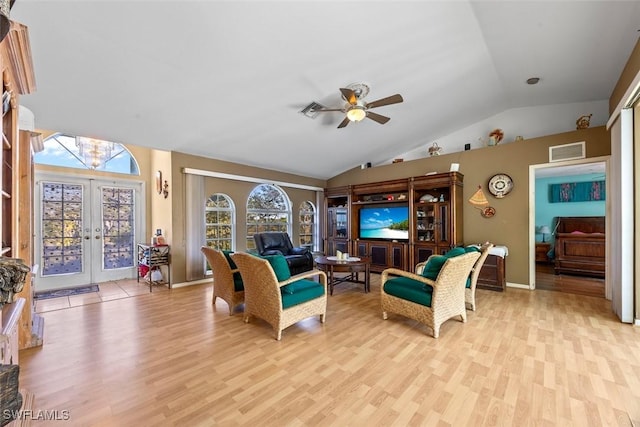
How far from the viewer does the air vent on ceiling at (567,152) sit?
4.18m

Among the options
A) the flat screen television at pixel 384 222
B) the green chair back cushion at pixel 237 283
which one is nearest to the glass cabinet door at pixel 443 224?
the flat screen television at pixel 384 222

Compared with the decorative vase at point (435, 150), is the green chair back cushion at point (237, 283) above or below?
below

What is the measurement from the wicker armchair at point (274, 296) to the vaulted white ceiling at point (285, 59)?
2069 mm

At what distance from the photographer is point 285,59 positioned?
2.89m

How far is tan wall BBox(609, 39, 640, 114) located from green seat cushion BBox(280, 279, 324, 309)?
3934 millimetres

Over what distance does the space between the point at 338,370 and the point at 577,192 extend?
8.01 metres

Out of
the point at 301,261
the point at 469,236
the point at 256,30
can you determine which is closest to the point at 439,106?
the point at 469,236

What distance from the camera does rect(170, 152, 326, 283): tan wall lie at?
4.78 meters

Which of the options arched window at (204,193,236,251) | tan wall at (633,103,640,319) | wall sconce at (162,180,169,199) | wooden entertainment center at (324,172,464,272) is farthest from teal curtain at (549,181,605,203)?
wall sconce at (162,180,169,199)

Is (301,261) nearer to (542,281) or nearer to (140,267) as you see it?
(140,267)

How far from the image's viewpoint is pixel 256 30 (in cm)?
248

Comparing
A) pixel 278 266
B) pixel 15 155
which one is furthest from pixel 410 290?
pixel 15 155

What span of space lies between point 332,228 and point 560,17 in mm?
5208

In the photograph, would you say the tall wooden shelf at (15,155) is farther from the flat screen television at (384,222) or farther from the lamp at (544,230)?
the lamp at (544,230)
